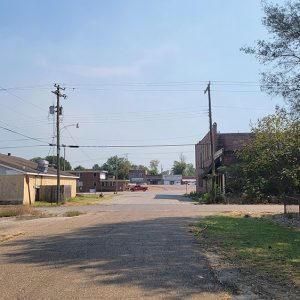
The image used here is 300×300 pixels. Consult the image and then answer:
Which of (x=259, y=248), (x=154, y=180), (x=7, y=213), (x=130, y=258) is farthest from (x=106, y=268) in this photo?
(x=154, y=180)

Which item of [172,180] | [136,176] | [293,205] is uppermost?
[136,176]

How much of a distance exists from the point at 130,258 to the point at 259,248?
3.63m

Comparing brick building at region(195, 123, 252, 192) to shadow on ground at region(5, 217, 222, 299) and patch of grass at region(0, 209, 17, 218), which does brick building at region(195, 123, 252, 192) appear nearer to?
patch of grass at region(0, 209, 17, 218)

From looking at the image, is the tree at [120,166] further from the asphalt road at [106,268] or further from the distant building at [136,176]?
the asphalt road at [106,268]

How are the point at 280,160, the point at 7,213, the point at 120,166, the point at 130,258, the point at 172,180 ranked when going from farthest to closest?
the point at 172,180 → the point at 120,166 → the point at 7,213 → the point at 280,160 → the point at 130,258

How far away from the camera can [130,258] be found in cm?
1132

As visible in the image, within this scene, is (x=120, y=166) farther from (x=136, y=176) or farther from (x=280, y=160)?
(x=280, y=160)

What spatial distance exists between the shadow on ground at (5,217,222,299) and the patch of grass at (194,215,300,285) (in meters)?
0.76

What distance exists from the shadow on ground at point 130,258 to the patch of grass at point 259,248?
757 millimetres

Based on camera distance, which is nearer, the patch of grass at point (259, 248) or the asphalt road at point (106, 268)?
the asphalt road at point (106, 268)

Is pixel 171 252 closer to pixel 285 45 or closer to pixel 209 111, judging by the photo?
pixel 285 45

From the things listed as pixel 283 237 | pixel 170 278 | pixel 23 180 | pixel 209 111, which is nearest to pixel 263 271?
pixel 170 278

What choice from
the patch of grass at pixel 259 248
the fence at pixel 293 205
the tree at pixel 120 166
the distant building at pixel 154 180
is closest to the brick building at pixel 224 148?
the fence at pixel 293 205

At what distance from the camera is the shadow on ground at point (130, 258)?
28.2ft
